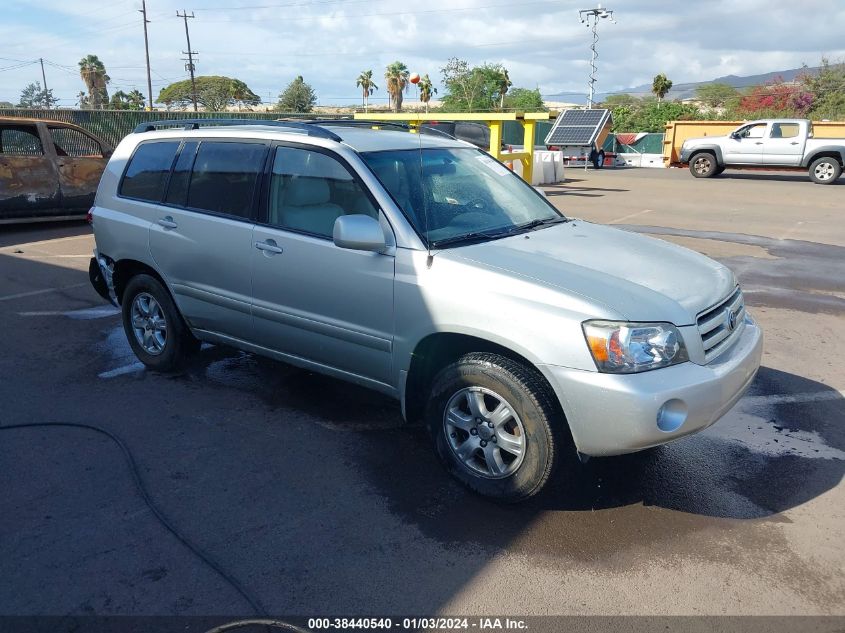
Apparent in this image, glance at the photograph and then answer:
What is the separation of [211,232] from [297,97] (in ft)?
246

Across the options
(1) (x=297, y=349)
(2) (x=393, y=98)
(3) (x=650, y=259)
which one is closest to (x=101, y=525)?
(1) (x=297, y=349)

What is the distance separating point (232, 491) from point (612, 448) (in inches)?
76.5

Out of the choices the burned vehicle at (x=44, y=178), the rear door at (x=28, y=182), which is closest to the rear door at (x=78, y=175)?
the burned vehicle at (x=44, y=178)

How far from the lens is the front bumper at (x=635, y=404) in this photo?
3.14 metres

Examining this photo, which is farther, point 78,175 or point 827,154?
point 827,154

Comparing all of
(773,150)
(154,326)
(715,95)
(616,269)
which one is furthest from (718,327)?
(715,95)

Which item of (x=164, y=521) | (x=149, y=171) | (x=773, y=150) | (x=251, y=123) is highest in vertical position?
(x=251, y=123)

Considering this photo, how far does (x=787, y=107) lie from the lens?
4822cm

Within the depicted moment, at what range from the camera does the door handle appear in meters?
4.32

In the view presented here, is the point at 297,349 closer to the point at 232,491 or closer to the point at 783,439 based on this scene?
the point at 232,491

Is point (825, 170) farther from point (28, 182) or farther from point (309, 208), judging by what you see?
point (309, 208)

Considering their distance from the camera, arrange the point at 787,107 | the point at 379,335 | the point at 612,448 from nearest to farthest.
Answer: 1. the point at 612,448
2. the point at 379,335
3. the point at 787,107

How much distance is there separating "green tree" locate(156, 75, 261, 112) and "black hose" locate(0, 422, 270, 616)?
74.9 metres

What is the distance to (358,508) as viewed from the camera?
3.61 metres
